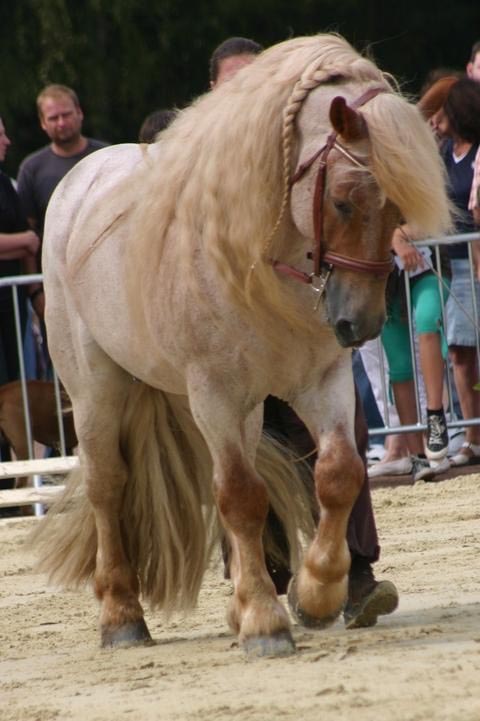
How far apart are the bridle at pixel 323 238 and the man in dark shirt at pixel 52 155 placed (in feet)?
16.9

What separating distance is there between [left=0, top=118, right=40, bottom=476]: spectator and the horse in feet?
11.7

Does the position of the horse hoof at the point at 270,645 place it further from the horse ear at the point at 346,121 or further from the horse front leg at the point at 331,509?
the horse ear at the point at 346,121

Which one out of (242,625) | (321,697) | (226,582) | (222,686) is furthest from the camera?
(226,582)

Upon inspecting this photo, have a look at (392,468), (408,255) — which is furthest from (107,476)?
(392,468)

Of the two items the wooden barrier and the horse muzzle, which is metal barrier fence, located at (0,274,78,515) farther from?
the horse muzzle

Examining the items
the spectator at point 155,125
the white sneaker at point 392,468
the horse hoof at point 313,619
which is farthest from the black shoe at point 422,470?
the horse hoof at point 313,619

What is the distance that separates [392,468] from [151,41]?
6.72m

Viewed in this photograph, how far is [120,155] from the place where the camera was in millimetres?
5836

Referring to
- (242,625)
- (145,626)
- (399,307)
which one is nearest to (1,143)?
(399,307)

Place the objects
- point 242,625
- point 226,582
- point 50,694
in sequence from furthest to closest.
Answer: point 226,582 → point 242,625 → point 50,694

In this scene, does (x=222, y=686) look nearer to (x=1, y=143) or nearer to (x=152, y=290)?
(x=152, y=290)

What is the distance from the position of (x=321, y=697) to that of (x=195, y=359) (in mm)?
1385

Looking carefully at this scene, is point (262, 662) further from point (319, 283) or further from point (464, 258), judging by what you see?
point (464, 258)

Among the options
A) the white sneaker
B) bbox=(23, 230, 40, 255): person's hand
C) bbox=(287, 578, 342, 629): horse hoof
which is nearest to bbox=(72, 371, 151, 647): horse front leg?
bbox=(287, 578, 342, 629): horse hoof
